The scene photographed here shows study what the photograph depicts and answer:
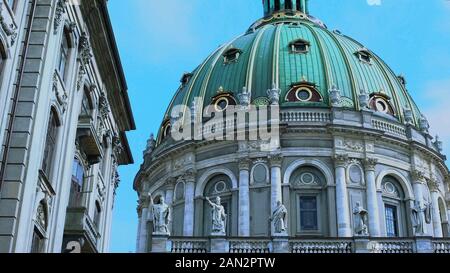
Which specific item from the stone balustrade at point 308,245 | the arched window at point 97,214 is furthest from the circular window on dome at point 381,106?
the arched window at point 97,214

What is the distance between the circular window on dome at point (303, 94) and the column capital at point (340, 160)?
5750mm

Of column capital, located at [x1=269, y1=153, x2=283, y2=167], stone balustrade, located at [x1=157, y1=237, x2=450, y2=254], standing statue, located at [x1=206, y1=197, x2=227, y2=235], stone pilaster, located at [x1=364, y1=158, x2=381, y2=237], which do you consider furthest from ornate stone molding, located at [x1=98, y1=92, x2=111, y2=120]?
stone pilaster, located at [x1=364, y1=158, x2=381, y2=237]

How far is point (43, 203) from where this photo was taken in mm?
20375

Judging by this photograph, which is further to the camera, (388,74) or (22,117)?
(388,74)

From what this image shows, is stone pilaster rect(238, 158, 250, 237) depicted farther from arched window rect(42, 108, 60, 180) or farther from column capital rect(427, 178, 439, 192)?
arched window rect(42, 108, 60, 180)

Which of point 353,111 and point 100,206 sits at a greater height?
point 353,111

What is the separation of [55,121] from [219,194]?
27.0 metres

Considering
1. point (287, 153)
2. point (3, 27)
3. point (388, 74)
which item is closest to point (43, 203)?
point (3, 27)

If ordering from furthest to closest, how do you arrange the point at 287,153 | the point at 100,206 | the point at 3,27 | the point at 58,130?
1. the point at 287,153
2. the point at 100,206
3. the point at 58,130
4. the point at 3,27

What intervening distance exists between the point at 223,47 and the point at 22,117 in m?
41.0

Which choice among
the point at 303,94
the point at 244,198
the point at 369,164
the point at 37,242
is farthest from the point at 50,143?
the point at 303,94

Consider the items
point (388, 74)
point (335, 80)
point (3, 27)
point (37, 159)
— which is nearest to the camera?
point (3, 27)

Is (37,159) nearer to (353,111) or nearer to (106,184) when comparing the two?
(106,184)

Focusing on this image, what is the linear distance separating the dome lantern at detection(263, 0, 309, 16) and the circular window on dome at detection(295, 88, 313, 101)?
16193 millimetres
